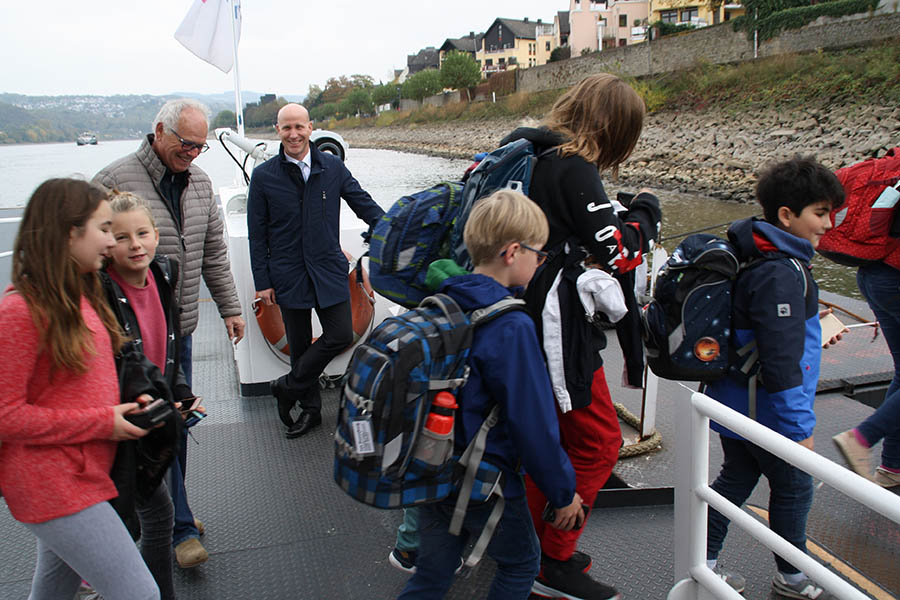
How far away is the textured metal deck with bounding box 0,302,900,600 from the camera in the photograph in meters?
2.54

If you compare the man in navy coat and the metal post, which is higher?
the man in navy coat

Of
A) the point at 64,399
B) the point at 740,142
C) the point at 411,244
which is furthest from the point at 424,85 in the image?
the point at 64,399

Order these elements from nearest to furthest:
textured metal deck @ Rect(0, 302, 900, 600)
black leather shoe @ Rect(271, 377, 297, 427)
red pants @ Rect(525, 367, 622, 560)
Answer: red pants @ Rect(525, 367, 622, 560), textured metal deck @ Rect(0, 302, 900, 600), black leather shoe @ Rect(271, 377, 297, 427)

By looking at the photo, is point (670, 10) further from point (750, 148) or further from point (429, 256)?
point (429, 256)

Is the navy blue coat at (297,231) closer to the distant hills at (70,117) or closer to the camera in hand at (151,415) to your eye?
the camera in hand at (151,415)

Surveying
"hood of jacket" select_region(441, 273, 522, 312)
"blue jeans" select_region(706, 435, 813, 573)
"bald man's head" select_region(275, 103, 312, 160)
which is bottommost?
"blue jeans" select_region(706, 435, 813, 573)

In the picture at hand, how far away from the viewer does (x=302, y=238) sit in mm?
3523

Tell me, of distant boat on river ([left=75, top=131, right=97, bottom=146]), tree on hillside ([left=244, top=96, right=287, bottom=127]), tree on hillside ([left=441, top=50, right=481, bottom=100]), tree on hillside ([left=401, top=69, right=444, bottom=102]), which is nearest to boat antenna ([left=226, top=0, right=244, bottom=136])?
distant boat on river ([left=75, top=131, right=97, bottom=146])

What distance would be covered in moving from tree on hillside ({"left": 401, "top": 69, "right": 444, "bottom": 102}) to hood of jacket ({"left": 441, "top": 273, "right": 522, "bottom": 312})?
80.0 meters

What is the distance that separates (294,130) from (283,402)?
4.62 feet

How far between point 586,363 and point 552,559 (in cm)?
70

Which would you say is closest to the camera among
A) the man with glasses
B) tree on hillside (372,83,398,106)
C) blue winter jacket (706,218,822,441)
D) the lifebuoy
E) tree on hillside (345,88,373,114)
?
blue winter jacket (706,218,822,441)

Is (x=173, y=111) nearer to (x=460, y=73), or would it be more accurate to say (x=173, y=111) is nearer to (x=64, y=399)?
(x=64, y=399)

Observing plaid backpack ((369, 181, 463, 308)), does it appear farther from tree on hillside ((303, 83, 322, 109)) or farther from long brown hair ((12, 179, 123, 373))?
tree on hillside ((303, 83, 322, 109))
